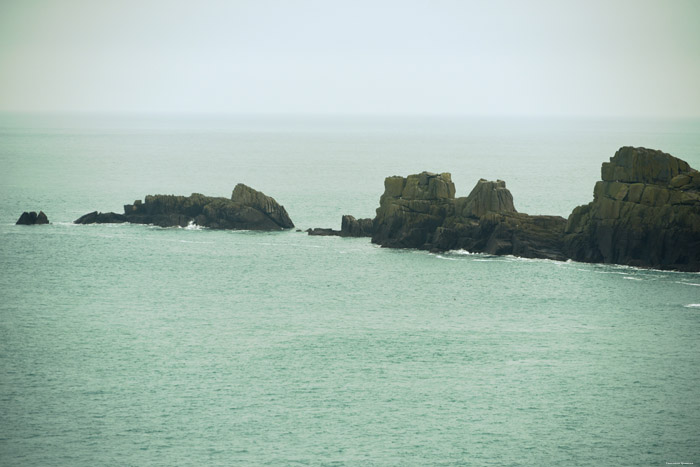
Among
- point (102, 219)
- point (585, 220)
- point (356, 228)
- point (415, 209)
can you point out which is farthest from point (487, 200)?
point (102, 219)

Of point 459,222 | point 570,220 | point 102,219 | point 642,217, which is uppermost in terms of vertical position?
point 642,217

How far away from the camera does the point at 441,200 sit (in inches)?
3944

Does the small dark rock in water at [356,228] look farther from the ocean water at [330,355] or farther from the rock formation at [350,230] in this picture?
the ocean water at [330,355]

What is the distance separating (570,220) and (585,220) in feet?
5.59

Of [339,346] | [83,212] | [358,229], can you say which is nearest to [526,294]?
[339,346]

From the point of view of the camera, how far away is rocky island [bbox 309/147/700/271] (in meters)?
87.7

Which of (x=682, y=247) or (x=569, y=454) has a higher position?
(x=682, y=247)

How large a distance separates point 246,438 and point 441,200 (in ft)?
175

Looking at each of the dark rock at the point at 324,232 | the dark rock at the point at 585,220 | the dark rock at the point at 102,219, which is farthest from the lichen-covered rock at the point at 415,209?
the dark rock at the point at 102,219

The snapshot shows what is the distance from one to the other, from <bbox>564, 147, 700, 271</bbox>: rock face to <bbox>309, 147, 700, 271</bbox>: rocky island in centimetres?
9

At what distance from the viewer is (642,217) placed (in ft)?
291

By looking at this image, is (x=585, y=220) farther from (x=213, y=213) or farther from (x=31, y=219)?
(x=31, y=219)

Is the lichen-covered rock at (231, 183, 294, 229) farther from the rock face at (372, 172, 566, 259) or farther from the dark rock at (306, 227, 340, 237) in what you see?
the rock face at (372, 172, 566, 259)

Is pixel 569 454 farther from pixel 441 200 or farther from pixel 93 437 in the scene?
pixel 441 200
